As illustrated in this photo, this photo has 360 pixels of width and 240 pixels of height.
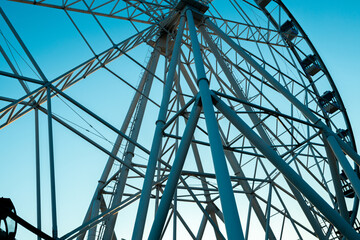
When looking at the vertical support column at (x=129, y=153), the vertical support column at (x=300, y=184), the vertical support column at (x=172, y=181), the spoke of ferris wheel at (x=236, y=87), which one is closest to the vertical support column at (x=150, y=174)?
the vertical support column at (x=172, y=181)

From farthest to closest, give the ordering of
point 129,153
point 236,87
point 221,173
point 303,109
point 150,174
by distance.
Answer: point 236,87 < point 129,153 < point 303,109 < point 150,174 < point 221,173

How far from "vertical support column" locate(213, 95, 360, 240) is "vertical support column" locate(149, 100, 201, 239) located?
26.1 inches

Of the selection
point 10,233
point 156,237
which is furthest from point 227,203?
point 10,233

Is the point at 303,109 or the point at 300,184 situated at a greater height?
the point at 303,109

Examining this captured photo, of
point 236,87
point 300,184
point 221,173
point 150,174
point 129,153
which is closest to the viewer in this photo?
point 221,173

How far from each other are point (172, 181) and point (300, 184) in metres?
2.45

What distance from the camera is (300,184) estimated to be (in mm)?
6961

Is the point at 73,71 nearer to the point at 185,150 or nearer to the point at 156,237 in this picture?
the point at 185,150

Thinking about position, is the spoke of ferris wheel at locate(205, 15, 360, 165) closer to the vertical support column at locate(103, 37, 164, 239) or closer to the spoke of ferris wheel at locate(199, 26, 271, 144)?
the spoke of ferris wheel at locate(199, 26, 271, 144)

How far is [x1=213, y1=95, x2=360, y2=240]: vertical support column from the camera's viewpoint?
6566 mm

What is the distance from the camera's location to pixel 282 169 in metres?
7.07

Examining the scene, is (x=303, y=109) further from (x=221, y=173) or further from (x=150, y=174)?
(x=221, y=173)

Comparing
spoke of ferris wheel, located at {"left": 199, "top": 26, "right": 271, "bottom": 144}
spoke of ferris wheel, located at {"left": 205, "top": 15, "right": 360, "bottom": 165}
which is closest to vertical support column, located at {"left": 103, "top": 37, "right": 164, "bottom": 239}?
spoke of ferris wheel, located at {"left": 199, "top": 26, "right": 271, "bottom": 144}

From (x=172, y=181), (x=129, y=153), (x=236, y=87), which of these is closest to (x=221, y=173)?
(x=172, y=181)
